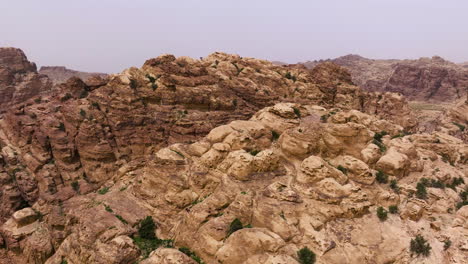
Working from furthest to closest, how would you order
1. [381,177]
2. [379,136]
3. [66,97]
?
1. [66,97]
2. [379,136]
3. [381,177]

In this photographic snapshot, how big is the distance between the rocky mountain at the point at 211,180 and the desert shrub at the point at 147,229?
14 centimetres

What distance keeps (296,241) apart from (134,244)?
47.8 feet

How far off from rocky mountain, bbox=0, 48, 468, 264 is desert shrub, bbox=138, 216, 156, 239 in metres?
0.14

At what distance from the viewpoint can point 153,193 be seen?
30.3 metres

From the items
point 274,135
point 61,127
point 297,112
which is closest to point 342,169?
point 274,135

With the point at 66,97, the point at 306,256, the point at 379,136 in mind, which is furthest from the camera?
the point at 66,97

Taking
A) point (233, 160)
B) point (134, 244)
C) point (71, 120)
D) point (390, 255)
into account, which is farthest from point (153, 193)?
point (71, 120)

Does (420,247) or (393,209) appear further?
(393,209)

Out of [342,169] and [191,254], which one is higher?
[342,169]

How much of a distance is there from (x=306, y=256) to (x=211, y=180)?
483 inches

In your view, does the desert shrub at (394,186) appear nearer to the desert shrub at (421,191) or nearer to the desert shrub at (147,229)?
the desert shrub at (421,191)

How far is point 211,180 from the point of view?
96.4ft

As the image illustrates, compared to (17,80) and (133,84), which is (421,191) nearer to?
(133,84)

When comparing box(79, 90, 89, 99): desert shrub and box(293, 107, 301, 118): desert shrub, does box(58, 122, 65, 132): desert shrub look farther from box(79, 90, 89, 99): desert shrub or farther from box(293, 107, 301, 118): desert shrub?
box(293, 107, 301, 118): desert shrub
